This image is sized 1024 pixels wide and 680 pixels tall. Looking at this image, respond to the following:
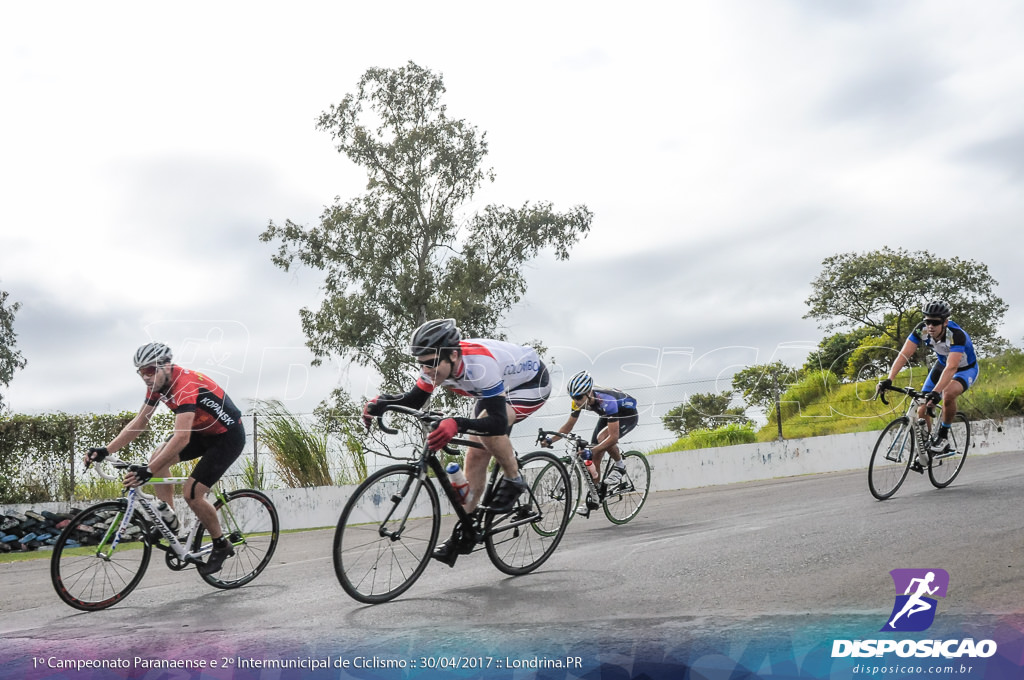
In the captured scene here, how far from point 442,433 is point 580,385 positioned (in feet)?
14.7

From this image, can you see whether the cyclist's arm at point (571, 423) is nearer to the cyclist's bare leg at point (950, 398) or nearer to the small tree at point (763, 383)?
the cyclist's bare leg at point (950, 398)

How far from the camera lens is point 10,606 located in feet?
22.7

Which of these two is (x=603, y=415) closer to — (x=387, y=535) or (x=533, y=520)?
(x=533, y=520)

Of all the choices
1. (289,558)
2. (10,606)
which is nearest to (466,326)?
(289,558)

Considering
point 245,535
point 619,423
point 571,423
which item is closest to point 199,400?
point 245,535

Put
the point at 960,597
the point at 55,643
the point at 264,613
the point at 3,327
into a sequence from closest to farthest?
the point at 960,597 < the point at 55,643 < the point at 264,613 < the point at 3,327

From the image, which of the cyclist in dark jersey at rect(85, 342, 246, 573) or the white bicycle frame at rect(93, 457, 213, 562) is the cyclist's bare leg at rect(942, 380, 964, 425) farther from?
the white bicycle frame at rect(93, 457, 213, 562)

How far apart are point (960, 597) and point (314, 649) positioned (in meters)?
3.42

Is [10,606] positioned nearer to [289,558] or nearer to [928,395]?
[289,558]

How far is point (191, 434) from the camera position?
6.84 m

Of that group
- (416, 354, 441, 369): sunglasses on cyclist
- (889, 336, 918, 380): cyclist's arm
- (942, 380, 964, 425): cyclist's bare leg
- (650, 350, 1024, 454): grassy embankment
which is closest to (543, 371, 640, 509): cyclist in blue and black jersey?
(889, 336, 918, 380): cyclist's arm

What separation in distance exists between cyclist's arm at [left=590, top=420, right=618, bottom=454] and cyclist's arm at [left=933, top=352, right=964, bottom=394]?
138 inches

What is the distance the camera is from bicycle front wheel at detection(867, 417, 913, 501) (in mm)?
9133

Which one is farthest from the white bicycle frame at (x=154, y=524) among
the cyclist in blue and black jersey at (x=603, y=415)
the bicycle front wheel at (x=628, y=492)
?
the bicycle front wheel at (x=628, y=492)
